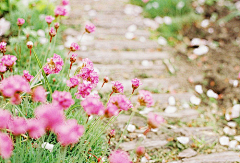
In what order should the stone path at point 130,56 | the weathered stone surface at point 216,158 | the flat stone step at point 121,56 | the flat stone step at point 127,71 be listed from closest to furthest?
1. the weathered stone surface at point 216,158
2. the stone path at point 130,56
3. the flat stone step at point 127,71
4. the flat stone step at point 121,56

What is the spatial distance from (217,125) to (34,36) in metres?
1.90

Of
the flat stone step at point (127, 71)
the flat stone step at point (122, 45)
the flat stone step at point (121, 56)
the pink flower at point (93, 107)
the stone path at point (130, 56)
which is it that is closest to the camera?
the pink flower at point (93, 107)

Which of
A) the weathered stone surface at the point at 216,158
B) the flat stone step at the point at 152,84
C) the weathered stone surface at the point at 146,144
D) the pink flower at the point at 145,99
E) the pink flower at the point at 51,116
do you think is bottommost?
the weathered stone surface at the point at 216,158

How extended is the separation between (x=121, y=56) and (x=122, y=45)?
24 cm

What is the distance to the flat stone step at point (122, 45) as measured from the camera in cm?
270

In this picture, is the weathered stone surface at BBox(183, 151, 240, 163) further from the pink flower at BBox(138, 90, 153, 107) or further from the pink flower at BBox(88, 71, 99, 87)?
the pink flower at BBox(88, 71, 99, 87)

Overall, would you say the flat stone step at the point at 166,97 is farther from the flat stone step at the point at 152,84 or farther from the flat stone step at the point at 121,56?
the flat stone step at the point at 121,56

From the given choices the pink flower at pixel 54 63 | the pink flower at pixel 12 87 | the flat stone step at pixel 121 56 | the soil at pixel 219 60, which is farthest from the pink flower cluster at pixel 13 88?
the soil at pixel 219 60

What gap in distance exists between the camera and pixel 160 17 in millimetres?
3432

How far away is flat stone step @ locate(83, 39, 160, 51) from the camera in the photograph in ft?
8.86

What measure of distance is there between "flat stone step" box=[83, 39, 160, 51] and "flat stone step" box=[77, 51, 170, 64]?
0.10 metres

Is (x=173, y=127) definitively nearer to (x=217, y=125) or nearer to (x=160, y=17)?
(x=217, y=125)

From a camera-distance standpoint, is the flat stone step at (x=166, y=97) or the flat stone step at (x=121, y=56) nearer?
the flat stone step at (x=166, y=97)

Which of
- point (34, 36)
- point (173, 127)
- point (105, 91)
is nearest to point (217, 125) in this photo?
point (173, 127)
